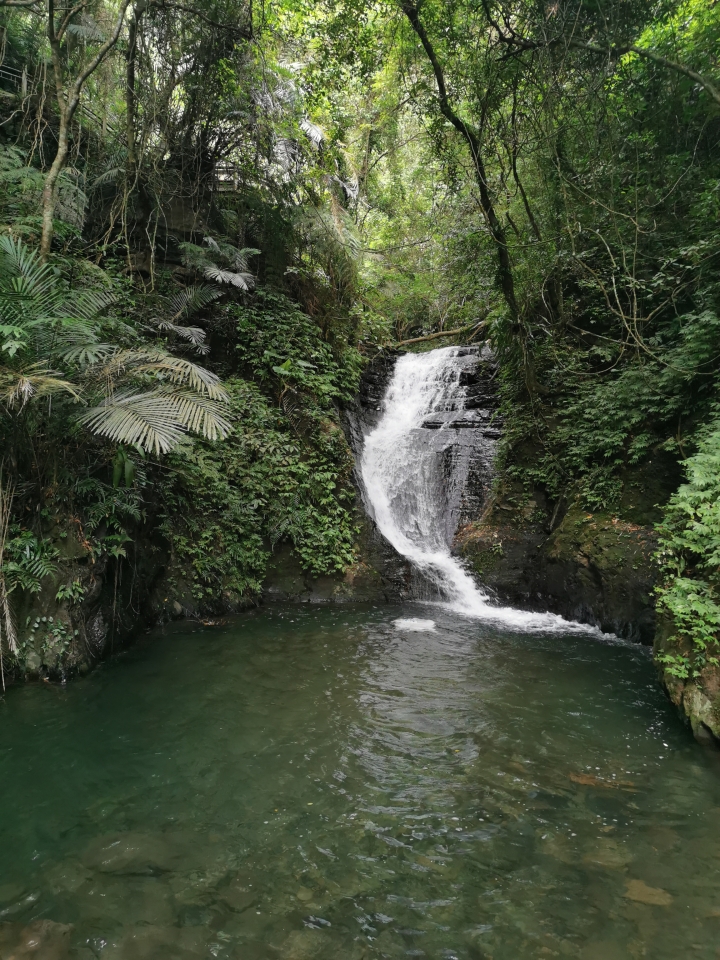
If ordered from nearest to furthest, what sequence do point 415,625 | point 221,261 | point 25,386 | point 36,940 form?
point 36,940 < point 25,386 < point 415,625 < point 221,261

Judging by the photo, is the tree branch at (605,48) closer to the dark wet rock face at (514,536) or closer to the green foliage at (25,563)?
the dark wet rock face at (514,536)

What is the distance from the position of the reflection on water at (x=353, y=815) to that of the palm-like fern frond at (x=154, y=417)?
2387 millimetres

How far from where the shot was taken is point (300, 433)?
9.28 metres

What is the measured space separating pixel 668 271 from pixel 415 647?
655 cm

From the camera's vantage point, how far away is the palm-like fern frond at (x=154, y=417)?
4.68 metres

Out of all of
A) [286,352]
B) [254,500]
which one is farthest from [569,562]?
[286,352]

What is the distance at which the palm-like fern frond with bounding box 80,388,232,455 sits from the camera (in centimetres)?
468

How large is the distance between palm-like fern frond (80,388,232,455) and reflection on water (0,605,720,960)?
7.83ft

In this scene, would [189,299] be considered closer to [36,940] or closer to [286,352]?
[286,352]

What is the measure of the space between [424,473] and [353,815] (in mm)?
7399

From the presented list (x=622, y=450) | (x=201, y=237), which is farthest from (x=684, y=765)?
(x=201, y=237)

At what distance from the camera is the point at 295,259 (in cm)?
1019

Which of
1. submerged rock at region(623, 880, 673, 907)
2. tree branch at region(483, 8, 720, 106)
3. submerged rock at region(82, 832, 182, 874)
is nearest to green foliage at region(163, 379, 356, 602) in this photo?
submerged rock at region(82, 832, 182, 874)

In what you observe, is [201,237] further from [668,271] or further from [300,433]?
[668,271]
